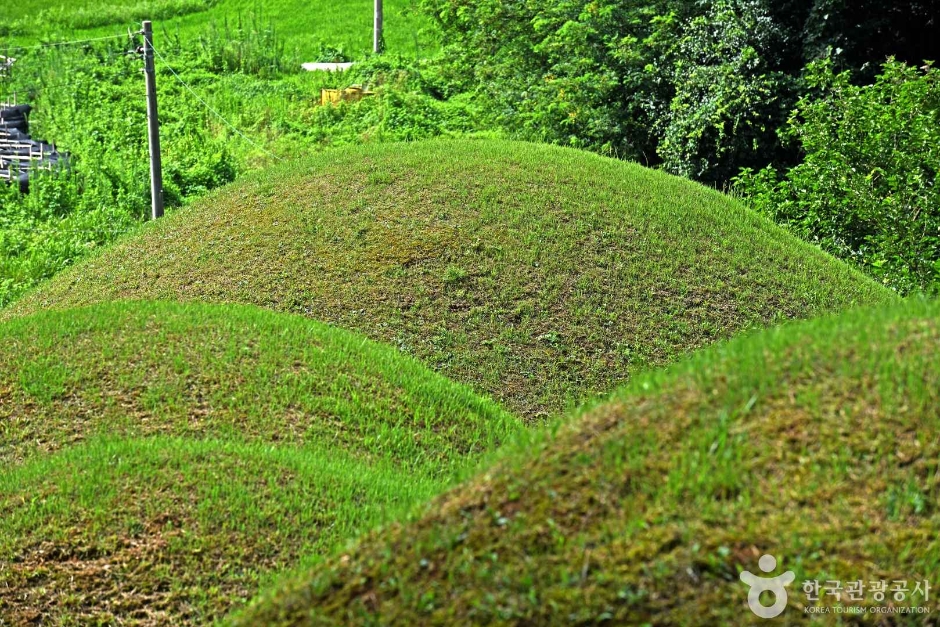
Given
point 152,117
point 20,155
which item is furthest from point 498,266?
point 20,155

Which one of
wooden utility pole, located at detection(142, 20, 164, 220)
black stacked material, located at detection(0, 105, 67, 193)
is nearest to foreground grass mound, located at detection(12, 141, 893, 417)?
wooden utility pole, located at detection(142, 20, 164, 220)

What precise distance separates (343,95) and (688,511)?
15800 millimetres

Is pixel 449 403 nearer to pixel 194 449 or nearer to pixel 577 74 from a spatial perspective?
pixel 194 449

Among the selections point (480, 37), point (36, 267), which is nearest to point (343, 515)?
point (36, 267)

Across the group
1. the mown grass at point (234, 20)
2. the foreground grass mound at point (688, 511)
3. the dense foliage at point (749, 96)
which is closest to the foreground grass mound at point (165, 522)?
the foreground grass mound at point (688, 511)

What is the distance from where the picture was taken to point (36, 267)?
39.5 feet

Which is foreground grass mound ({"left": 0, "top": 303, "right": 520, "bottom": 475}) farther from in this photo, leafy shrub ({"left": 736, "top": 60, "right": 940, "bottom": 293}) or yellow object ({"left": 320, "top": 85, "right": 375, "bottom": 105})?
yellow object ({"left": 320, "top": 85, "right": 375, "bottom": 105})

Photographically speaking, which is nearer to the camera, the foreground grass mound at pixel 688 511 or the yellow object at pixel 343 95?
the foreground grass mound at pixel 688 511

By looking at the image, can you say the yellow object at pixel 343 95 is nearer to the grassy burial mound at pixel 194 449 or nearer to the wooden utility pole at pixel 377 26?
the wooden utility pole at pixel 377 26

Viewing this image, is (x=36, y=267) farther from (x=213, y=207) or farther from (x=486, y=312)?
(x=486, y=312)

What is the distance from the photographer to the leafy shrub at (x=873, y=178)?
966 cm
